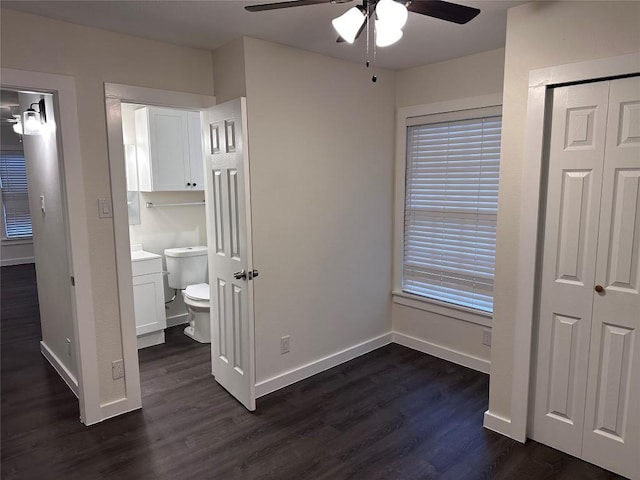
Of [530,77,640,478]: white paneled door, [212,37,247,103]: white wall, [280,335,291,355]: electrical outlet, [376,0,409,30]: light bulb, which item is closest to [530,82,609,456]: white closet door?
[530,77,640,478]: white paneled door

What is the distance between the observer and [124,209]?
8.64 ft

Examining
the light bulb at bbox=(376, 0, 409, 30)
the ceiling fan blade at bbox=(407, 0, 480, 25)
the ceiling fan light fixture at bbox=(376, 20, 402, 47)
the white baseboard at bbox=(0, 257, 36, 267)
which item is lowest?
the white baseboard at bbox=(0, 257, 36, 267)

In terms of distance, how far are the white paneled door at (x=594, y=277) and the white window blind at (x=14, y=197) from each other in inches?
338

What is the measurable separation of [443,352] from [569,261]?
1.61 m

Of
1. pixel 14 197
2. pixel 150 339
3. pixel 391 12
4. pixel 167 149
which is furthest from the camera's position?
pixel 14 197

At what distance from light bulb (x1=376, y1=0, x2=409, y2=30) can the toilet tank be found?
3.14m

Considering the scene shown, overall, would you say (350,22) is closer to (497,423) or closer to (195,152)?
(497,423)

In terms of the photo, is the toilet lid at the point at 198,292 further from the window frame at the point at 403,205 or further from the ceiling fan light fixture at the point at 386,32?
the ceiling fan light fixture at the point at 386,32

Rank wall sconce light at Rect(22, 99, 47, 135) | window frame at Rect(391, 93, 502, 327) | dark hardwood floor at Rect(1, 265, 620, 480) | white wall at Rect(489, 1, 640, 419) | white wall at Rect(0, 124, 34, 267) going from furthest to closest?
white wall at Rect(0, 124, 34, 267) < window frame at Rect(391, 93, 502, 327) < wall sconce light at Rect(22, 99, 47, 135) < dark hardwood floor at Rect(1, 265, 620, 480) < white wall at Rect(489, 1, 640, 419)

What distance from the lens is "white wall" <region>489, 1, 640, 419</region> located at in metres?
1.96

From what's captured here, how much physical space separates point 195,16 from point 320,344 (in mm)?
2401

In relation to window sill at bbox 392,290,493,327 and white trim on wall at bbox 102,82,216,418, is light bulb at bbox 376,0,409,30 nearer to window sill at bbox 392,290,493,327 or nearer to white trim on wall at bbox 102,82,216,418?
white trim on wall at bbox 102,82,216,418

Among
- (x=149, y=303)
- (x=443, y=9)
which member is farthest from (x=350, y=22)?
(x=149, y=303)

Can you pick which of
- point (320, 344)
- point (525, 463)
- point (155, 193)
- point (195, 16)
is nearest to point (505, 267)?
point (525, 463)
